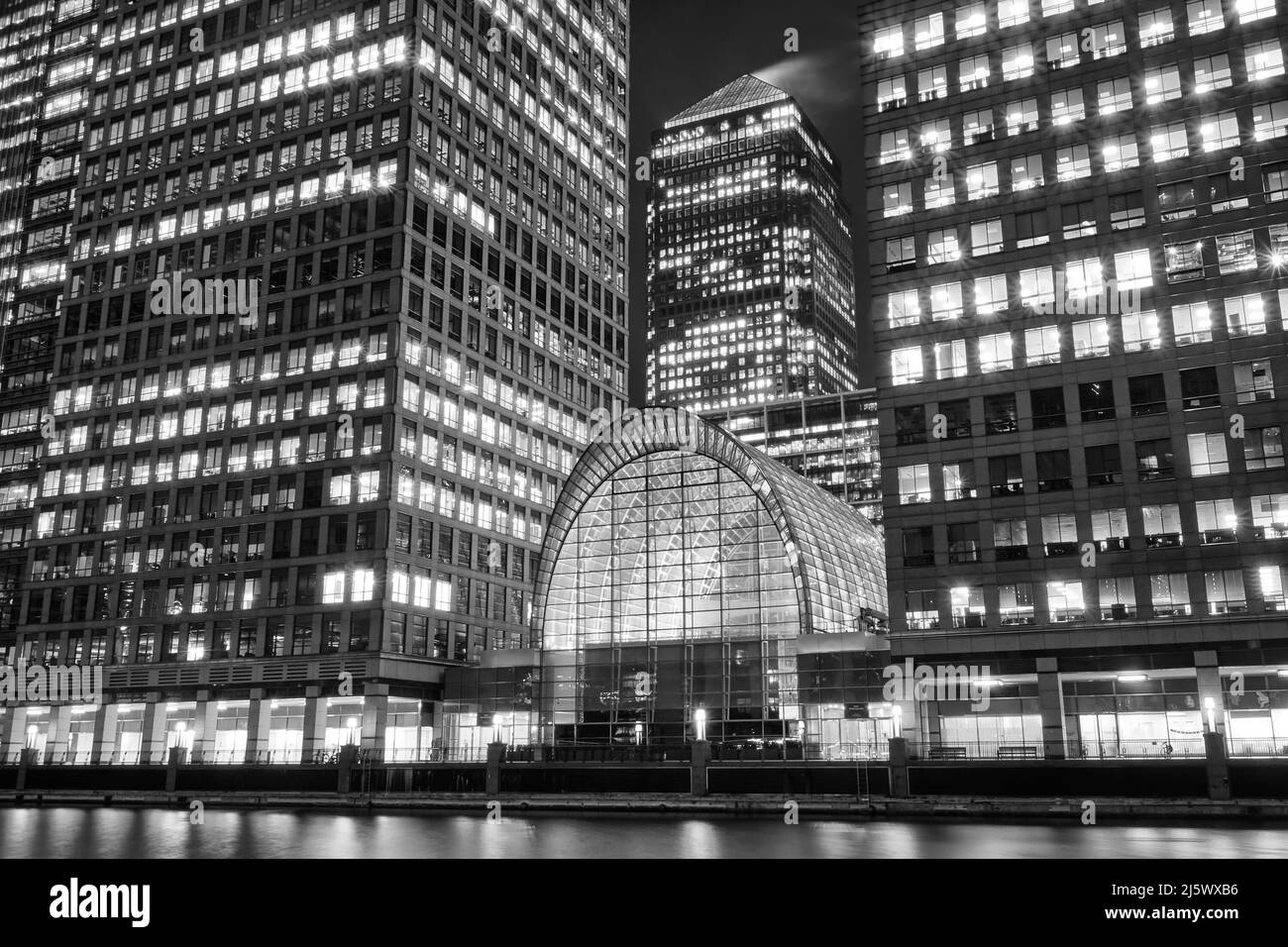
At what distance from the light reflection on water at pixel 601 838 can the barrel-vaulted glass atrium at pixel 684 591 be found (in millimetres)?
28194

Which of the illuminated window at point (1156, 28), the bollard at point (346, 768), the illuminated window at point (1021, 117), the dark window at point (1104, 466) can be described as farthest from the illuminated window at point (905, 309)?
the bollard at point (346, 768)

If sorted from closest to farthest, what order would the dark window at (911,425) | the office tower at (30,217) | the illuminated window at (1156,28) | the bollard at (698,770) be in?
the bollard at (698,770)
the illuminated window at (1156,28)
the dark window at (911,425)
the office tower at (30,217)

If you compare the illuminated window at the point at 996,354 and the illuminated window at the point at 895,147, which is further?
the illuminated window at the point at 895,147

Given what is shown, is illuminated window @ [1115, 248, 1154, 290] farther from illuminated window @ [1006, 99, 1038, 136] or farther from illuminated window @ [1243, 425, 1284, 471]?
illuminated window @ [1243, 425, 1284, 471]

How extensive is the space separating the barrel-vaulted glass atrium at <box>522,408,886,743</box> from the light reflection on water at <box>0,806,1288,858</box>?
28194 mm

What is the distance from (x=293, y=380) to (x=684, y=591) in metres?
41.5

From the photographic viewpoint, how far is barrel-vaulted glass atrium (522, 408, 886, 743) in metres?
77.1

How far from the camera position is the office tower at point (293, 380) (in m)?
A: 90.4

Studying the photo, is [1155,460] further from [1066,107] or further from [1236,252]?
[1066,107]

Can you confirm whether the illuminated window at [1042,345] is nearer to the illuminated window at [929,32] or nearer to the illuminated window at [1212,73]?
the illuminated window at [1212,73]

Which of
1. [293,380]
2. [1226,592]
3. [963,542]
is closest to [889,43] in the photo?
[963,542]

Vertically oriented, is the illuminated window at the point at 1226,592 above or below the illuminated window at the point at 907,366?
below

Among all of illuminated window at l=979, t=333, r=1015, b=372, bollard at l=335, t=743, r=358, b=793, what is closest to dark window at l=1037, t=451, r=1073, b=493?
illuminated window at l=979, t=333, r=1015, b=372

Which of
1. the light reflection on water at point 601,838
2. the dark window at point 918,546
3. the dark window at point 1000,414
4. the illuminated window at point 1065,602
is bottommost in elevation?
the light reflection on water at point 601,838
